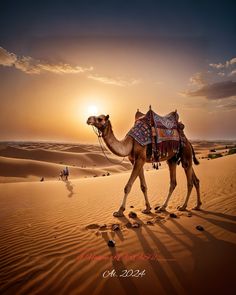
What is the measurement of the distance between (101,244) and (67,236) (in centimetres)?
107

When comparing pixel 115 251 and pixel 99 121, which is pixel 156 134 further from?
pixel 115 251

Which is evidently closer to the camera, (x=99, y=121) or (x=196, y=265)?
(x=196, y=265)

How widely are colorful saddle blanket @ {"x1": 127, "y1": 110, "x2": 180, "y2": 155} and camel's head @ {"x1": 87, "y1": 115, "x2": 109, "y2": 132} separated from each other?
1.18 m

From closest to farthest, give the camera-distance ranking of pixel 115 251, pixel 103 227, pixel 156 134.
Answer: pixel 115 251, pixel 103 227, pixel 156 134

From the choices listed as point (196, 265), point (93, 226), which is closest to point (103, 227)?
point (93, 226)

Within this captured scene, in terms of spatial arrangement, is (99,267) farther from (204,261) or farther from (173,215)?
(173,215)

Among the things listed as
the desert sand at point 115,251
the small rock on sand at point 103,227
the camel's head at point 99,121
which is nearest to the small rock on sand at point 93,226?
Result: the desert sand at point 115,251

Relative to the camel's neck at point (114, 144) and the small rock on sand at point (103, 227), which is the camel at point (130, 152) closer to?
the camel's neck at point (114, 144)

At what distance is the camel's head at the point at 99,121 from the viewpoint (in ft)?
15.0

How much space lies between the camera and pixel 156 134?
5.95m

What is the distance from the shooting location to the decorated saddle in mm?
5824

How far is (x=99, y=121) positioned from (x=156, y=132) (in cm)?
211

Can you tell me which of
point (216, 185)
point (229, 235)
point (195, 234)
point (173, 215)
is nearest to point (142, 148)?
point (173, 215)

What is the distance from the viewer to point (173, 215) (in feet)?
17.8
